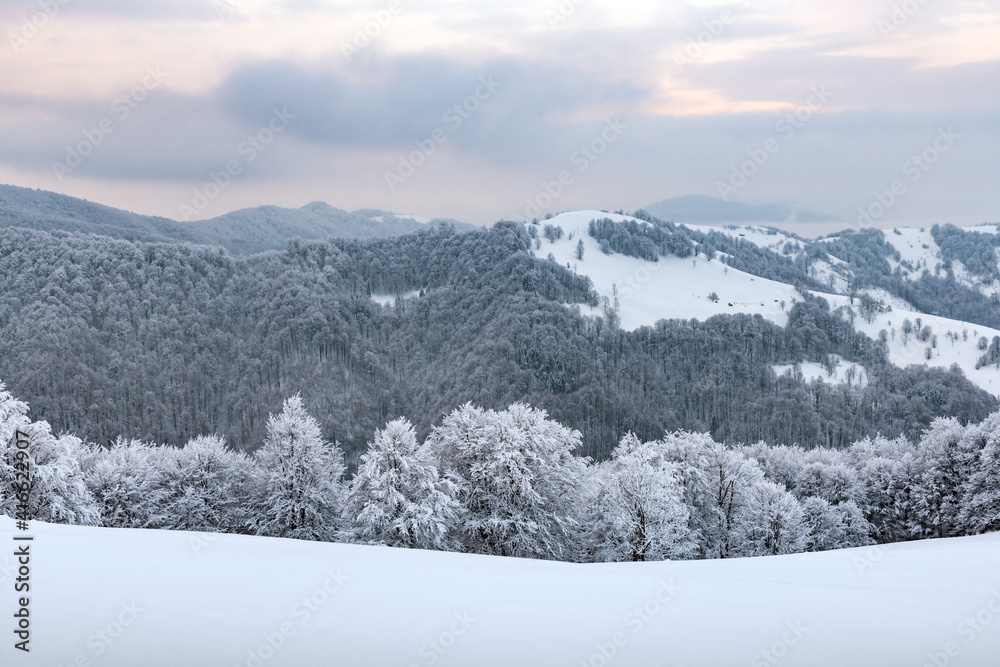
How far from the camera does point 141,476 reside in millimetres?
30062

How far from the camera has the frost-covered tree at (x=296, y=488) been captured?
28.6m

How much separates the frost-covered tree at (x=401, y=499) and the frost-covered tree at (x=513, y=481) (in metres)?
1.34

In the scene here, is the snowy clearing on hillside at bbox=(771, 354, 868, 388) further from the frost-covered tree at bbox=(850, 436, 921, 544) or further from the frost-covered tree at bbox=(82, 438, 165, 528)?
the frost-covered tree at bbox=(82, 438, 165, 528)

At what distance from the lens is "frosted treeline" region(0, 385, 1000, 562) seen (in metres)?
26.4

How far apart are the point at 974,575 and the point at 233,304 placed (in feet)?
665

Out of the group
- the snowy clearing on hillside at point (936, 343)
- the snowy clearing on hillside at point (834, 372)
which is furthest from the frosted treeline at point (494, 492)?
the snowy clearing on hillside at point (936, 343)

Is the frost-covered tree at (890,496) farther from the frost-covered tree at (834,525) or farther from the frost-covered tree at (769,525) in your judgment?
the frost-covered tree at (769,525)

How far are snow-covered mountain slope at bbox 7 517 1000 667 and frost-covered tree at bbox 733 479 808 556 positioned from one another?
67.6 feet

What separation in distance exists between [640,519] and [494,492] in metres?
7.64

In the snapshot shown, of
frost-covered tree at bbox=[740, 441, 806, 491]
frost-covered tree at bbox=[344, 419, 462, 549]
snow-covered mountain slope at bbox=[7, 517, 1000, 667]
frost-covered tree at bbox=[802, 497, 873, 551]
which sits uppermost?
snow-covered mountain slope at bbox=[7, 517, 1000, 667]

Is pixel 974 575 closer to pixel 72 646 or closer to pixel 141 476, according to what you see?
pixel 72 646

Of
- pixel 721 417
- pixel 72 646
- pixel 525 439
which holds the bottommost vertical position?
pixel 721 417

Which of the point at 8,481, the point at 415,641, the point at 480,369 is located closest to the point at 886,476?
the point at 415,641

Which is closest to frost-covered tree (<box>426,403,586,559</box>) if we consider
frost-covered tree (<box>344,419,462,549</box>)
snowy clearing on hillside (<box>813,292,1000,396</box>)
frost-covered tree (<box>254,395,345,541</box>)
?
frost-covered tree (<box>344,419,462,549</box>)
